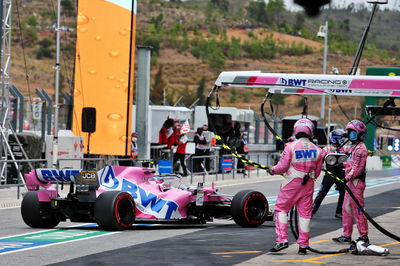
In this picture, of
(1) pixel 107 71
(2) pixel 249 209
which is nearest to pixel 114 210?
(2) pixel 249 209

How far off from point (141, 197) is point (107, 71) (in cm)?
1526

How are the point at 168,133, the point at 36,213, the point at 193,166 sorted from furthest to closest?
the point at 168,133
the point at 193,166
the point at 36,213

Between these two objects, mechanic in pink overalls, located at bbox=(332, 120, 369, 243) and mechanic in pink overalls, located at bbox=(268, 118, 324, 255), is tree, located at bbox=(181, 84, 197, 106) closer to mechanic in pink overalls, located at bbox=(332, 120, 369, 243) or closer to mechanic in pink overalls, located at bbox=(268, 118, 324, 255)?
mechanic in pink overalls, located at bbox=(332, 120, 369, 243)

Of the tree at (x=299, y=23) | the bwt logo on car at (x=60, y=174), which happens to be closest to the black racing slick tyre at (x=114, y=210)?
the bwt logo on car at (x=60, y=174)

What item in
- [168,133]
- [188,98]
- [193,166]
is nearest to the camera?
[193,166]

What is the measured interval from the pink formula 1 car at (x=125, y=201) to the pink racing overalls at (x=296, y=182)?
3641 millimetres

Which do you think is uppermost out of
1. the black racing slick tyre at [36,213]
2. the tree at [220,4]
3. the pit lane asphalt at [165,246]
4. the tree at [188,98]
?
the tree at [220,4]

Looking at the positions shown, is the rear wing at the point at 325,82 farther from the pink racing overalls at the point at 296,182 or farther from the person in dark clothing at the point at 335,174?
the person in dark clothing at the point at 335,174

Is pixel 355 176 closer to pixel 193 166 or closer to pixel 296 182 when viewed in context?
pixel 296 182

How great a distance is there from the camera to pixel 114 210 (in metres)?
16.7

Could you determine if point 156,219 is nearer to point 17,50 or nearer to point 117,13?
point 117,13

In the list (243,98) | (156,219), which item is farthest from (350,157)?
(243,98)

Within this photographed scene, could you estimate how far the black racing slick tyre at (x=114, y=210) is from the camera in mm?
16578

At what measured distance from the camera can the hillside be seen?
122 m
